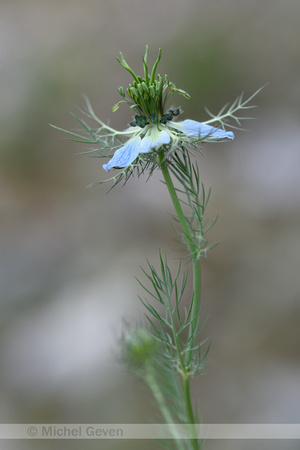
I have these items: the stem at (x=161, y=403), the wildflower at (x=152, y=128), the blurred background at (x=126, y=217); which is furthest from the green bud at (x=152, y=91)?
the blurred background at (x=126, y=217)

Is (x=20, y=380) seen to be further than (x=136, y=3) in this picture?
No

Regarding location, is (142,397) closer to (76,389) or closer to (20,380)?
(76,389)

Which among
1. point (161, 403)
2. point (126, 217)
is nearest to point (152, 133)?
point (161, 403)

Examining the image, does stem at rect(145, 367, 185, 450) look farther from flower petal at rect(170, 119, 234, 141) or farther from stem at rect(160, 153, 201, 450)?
flower petal at rect(170, 119, 234, 141)

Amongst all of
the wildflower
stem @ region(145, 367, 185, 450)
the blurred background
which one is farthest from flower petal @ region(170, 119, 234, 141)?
the blurred background

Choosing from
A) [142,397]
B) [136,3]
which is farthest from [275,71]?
[142,397]

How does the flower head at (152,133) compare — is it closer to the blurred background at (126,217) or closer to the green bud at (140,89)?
the green bud at (140,89)
